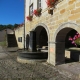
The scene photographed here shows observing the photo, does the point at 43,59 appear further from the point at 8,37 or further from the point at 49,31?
the point at 8,37

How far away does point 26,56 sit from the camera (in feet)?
33.1

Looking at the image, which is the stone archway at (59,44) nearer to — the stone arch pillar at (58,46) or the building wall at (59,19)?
the stone arch pillar at (58,46)

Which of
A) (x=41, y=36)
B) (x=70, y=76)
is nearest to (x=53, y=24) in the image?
(x=70, y=76)

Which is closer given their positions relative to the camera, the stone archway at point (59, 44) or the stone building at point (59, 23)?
the stone building at point (59, 23)

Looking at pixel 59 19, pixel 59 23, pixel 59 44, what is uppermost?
pixel 59 19

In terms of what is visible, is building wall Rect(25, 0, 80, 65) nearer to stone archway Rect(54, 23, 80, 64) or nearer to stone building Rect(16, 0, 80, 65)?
stone building Rect(16, 0, 80, 65)

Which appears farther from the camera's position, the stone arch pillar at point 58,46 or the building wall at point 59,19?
the stone arch pillar at point 58,46

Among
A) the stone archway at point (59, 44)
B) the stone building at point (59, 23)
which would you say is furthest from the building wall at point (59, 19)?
the stone archway at point (59, 44)

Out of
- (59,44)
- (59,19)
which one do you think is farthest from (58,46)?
(59,19)

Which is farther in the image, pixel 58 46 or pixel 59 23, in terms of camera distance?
pixel 58 46

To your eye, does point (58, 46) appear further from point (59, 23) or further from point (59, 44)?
point (59, 23)

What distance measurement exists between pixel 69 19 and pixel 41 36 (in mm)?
7414

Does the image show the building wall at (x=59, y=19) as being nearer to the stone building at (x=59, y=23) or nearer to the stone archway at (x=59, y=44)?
the stone building at (x=59, y=23)

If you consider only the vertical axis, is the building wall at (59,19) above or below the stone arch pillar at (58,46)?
above
